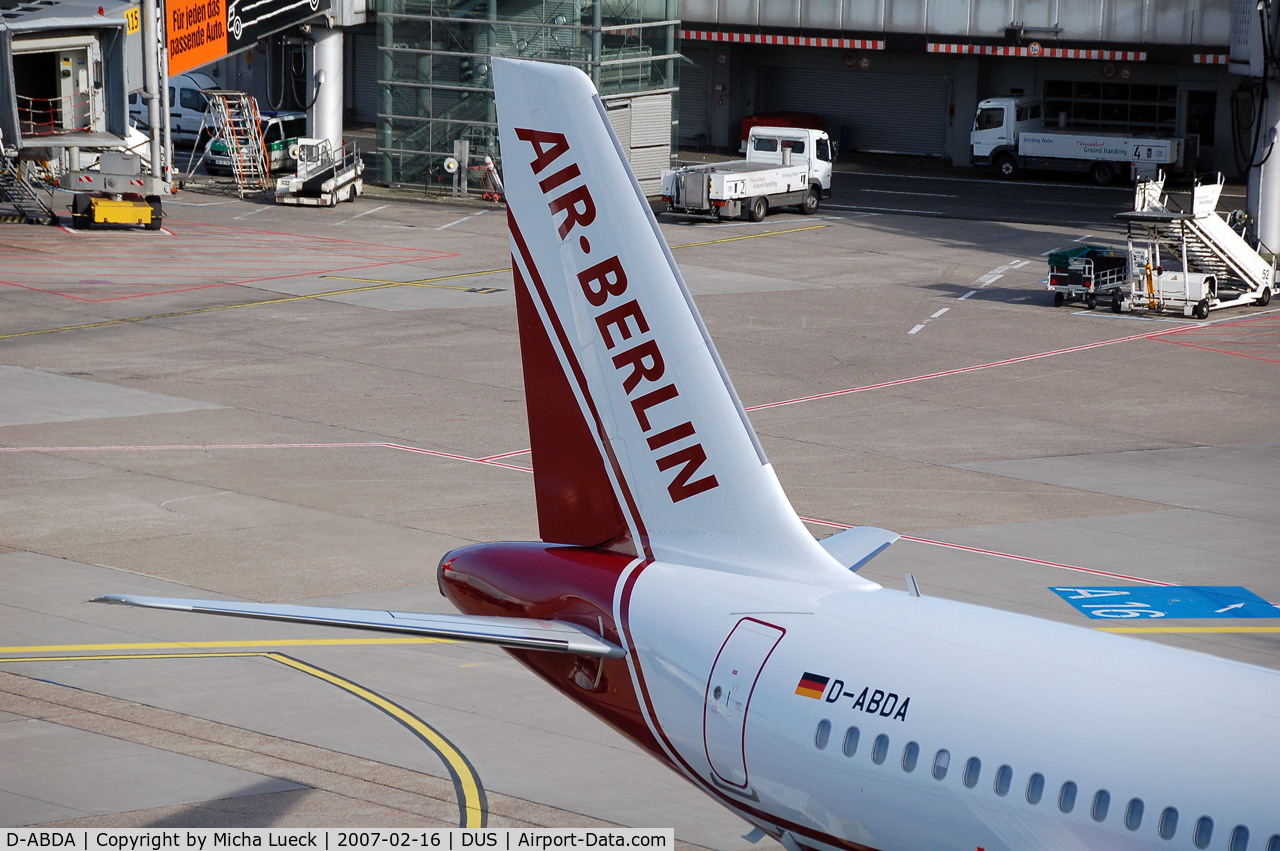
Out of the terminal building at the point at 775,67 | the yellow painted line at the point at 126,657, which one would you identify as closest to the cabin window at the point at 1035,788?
the yellow painted line at the point at 126,657

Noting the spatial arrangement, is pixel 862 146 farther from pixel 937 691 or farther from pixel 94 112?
pixel 937 691

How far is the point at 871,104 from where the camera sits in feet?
288

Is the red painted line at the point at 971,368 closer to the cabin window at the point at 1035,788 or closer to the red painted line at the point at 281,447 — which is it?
the red painted line at the point at 281,447

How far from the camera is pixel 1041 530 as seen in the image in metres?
24.8

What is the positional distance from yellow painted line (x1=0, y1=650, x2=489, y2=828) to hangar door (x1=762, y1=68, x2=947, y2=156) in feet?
241

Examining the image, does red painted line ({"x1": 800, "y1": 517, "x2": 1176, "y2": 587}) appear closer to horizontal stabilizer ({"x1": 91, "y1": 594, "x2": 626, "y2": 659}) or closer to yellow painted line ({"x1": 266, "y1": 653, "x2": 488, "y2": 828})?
yellow painted line ({"x1": 266, "y1": 653, "x2": 488, "y2": 828})

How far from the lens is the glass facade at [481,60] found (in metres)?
63.7

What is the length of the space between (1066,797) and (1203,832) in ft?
2.71

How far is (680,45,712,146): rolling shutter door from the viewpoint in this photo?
89938 millimetres

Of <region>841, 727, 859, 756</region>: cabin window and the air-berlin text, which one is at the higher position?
the air-berlin text

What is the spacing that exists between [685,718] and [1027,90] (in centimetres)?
7661

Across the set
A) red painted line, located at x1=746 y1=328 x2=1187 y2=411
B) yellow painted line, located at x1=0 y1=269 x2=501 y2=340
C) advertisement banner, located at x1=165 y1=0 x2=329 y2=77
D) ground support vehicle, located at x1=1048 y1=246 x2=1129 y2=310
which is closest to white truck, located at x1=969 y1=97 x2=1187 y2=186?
ground support vehicle, located at x1=1048 y1=246 x2=1129 y2=310

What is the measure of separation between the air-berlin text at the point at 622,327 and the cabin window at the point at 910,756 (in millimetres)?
2899

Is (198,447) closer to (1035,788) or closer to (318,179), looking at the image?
(1035,788)
